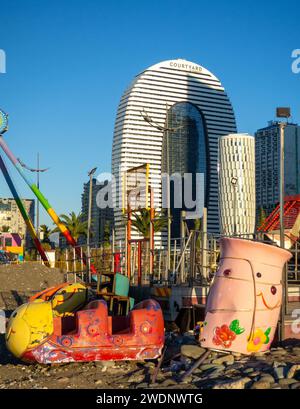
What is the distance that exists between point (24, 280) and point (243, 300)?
24.2m

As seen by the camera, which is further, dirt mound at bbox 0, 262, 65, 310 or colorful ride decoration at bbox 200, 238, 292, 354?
dirt mound at bbox 0, 262, 65, 310

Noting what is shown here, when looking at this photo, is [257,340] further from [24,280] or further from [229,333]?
[24,280]

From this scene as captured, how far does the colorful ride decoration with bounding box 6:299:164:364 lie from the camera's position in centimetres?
1074

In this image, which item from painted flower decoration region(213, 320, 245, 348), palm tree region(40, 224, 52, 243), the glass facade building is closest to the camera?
painted flower decoration region(213, 320, 245, 348)

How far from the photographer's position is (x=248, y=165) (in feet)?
364

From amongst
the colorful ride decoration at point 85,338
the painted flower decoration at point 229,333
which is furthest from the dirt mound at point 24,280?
the painted flower decoration at point 229,333

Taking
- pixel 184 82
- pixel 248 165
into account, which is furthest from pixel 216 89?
pixel 248 165

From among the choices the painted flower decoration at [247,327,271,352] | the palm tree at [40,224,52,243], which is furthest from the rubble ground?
Result: the palm tree at [40,224,52,243]

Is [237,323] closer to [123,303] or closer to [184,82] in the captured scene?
[123,303]

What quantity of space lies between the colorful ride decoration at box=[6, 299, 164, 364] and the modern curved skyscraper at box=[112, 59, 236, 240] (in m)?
119

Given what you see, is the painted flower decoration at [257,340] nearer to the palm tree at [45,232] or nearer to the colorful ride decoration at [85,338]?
the colorful ride decoration at [85,338]

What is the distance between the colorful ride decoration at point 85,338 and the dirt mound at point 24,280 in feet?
52.3

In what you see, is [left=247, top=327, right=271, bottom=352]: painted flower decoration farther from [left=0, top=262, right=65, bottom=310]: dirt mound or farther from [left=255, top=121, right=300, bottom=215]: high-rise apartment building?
[left=255, top=121, right=300, bottom=215]: high-rise apartment building

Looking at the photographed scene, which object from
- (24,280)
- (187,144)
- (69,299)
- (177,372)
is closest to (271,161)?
(187,144)
